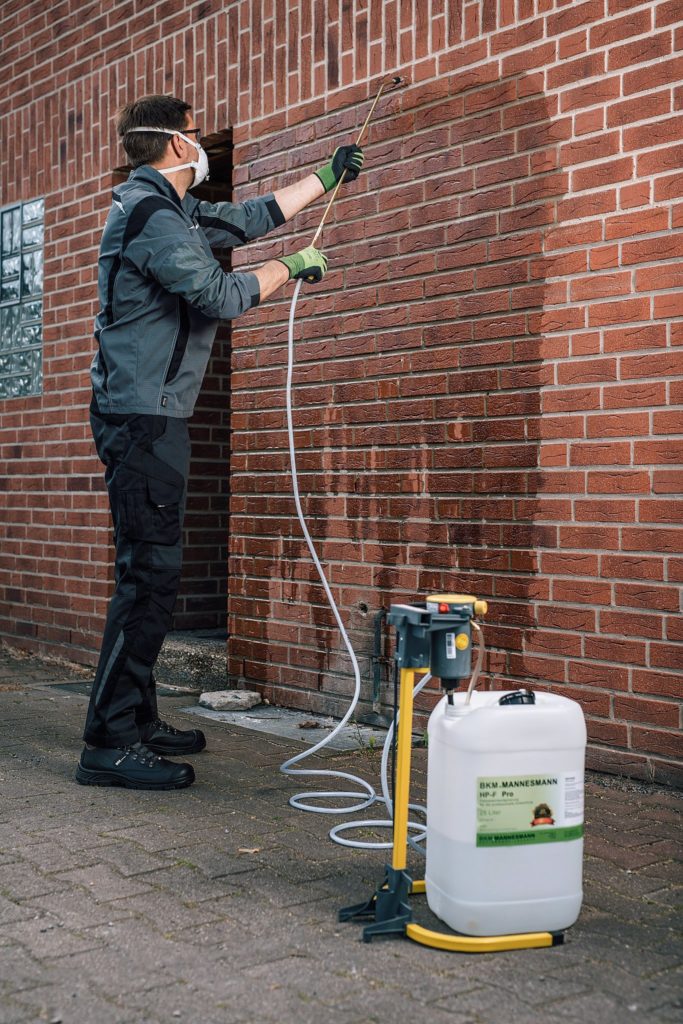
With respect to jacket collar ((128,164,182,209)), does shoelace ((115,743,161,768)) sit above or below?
below

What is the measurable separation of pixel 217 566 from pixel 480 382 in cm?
295

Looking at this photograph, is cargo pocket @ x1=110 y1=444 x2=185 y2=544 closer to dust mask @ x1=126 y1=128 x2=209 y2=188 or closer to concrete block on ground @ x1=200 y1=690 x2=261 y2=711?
dust mask @ x1=126 y1=128 x2=209 y2=188

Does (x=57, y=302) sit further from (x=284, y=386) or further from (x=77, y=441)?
(x=284, y=386)

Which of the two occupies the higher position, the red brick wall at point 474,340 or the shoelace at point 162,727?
the red brick wall at point 474,340

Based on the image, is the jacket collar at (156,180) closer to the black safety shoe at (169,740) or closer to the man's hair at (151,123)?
the man's hair at (151,123)

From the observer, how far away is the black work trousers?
4602mm

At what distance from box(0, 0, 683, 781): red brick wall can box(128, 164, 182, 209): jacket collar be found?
1.19 m

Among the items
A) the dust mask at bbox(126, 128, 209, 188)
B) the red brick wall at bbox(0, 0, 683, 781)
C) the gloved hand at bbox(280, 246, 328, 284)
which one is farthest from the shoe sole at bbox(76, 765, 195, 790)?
the dust mask at bbox(126, 128, 209, 188)

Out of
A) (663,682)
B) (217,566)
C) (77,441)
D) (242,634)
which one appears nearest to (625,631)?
(663,682)

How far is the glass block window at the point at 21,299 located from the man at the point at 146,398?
3602 millimetres

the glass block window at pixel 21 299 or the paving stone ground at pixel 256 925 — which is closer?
the paving stone ground at pixel 256 925

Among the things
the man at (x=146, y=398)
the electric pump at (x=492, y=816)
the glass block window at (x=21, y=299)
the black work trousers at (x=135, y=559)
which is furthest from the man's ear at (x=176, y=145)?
the glass block window at (x=21, y=299)

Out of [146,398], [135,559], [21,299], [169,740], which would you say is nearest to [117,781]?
[169,740]

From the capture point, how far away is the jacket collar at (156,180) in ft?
15.4
